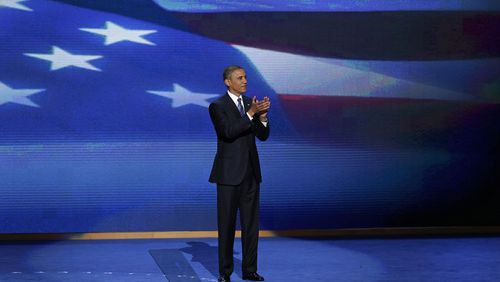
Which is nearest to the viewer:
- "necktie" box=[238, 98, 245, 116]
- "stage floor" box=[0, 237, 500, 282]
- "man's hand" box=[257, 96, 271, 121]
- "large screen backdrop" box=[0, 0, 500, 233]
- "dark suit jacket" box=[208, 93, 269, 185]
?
"man's hand" box=[257, 96, 271, 121]

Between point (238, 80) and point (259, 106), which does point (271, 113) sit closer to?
point (238, 80)

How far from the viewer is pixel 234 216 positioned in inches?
190

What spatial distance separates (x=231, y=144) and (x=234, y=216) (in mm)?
402

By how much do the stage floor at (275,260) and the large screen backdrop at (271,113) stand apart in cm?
34

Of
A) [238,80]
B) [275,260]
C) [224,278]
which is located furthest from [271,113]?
[224,278]

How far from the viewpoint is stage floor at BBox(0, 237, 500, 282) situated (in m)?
5.21

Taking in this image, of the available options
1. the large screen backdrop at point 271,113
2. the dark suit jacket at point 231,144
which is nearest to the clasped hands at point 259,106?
the dark suit jacket at point 231,144

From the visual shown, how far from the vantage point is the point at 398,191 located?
7.07 metres

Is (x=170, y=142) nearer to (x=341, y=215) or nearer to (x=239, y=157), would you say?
(x=341, y=215)

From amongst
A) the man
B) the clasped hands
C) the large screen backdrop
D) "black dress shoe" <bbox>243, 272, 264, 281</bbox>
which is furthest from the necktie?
the large screen backdrop

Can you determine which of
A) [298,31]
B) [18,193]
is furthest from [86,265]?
[298,31]

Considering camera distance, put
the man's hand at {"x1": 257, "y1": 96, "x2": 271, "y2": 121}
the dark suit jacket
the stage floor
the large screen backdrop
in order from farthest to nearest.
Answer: the large screen backdrop
the stage floor
the dark suit jacket
the man's hand at {"x1": 257, "y1": 96, "x2": 271, "y2": 121}

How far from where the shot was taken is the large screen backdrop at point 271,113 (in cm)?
684

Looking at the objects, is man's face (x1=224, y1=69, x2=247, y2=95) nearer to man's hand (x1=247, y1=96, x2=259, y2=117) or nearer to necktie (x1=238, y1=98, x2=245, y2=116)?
necktie (x1=238, y1=98, x2=245, y2=116)
